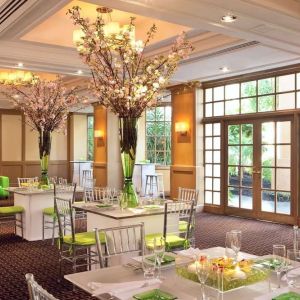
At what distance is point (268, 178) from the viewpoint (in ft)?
27.5

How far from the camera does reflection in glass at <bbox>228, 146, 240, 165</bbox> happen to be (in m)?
9.02

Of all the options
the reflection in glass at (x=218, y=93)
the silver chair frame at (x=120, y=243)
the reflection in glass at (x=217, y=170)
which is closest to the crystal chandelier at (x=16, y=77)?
the reflection in glass at (x=218, y=93)

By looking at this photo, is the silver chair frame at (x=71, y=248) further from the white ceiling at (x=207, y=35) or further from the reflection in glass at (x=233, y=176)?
the reflection in glass at (x=233, y=176)

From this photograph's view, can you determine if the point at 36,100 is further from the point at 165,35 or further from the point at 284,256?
the point at 284,256

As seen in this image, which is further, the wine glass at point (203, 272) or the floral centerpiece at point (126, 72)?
the floral centerpiece at point (126, 72)

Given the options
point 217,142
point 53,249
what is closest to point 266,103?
point 217,142

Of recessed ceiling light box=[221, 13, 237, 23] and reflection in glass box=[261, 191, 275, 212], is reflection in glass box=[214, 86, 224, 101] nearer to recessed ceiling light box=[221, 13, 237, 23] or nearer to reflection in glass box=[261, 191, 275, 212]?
reflection in glass box=[261, 191, 275, 212]

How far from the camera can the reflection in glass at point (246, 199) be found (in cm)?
874

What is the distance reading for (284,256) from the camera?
2.19 metres

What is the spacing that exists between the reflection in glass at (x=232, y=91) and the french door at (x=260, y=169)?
1.88 feet

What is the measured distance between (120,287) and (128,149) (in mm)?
2893

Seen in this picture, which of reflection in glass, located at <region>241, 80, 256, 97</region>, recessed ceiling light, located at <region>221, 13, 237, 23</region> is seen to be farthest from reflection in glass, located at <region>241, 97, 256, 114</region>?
recessed ceiling light, located at <region>221, 13, 237, 23</region>

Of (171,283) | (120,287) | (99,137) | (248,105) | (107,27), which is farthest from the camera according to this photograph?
(99,137)

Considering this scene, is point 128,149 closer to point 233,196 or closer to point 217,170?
point 233,196
